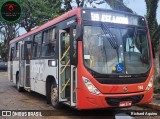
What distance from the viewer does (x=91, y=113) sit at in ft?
30.5

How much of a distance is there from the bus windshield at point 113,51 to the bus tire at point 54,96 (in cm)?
239

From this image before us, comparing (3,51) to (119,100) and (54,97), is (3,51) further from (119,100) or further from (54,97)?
(119,100)

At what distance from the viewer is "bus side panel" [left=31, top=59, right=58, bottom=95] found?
10.3 m

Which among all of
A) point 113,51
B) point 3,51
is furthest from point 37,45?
point 3,51

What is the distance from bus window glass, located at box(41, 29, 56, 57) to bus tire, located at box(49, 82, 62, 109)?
1100mm

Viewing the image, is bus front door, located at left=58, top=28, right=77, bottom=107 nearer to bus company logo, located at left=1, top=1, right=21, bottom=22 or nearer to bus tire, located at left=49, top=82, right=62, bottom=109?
bus tire, located at left=49, top=82, right=62, bottom=109

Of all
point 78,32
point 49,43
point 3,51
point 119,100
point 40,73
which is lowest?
point 119,100

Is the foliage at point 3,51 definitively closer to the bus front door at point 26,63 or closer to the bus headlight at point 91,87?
the bus front door at point 26,63

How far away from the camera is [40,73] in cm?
1155

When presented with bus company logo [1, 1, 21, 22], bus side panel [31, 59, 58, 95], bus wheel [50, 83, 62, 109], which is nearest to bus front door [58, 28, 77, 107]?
bus side panel [31, 59, 58, 95]

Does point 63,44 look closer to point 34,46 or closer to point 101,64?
point 101,64

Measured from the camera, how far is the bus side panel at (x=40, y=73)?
10273 millimetres

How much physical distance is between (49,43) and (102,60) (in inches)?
124

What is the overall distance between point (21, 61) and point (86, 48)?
7564 mm
